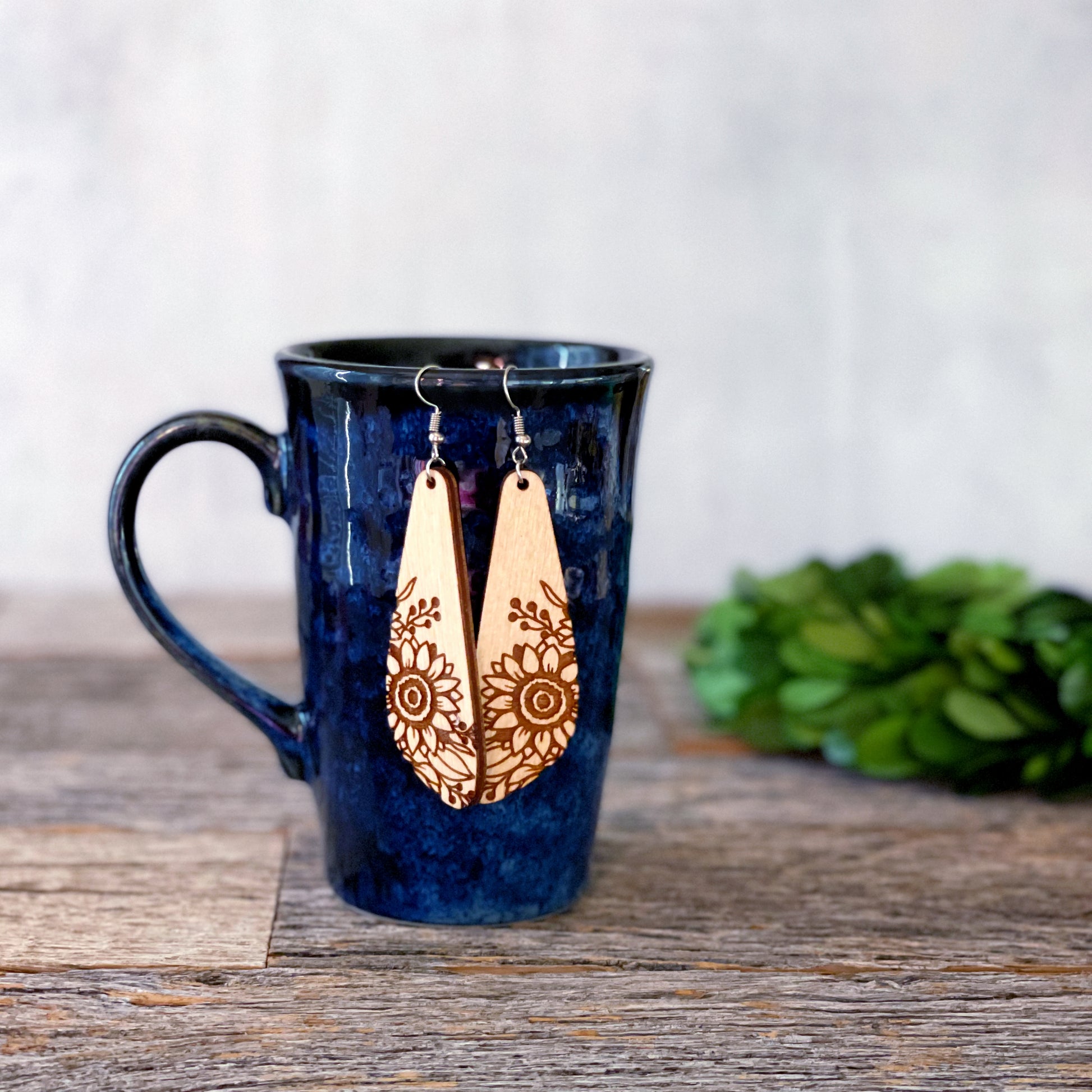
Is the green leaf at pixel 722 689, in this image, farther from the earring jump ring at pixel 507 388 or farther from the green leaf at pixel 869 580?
the earring jump ring at pixel 507 388

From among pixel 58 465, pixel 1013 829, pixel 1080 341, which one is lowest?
pixel 1013 829

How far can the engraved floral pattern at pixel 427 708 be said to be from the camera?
52 centimetres

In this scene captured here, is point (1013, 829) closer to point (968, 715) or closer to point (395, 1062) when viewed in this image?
point (968, 715)

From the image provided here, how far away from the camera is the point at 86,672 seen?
96 cm

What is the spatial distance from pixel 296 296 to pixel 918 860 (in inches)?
31.7

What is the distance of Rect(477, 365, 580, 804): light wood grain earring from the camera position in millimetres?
514

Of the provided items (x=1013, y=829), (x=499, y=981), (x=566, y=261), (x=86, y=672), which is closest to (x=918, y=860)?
(x=1013, y=829)

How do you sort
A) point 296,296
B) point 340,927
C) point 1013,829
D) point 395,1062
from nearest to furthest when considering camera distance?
point 395,1062
point 340,927
point 1013,829
point 296,296

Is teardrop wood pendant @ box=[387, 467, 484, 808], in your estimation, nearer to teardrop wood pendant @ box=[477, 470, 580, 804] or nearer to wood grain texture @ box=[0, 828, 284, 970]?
teardrop wood pendant @ box=[477, 470, 580, 804]

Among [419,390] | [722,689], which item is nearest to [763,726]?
[722,689]

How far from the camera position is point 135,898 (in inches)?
23.1

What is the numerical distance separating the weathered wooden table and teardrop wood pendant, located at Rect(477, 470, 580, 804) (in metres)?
0.09

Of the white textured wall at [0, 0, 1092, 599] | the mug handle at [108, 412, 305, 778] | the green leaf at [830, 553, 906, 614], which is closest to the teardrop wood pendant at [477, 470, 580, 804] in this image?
the mug handle at [108, 412, 305, 778]

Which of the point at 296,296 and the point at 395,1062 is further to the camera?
the point at 296,296
